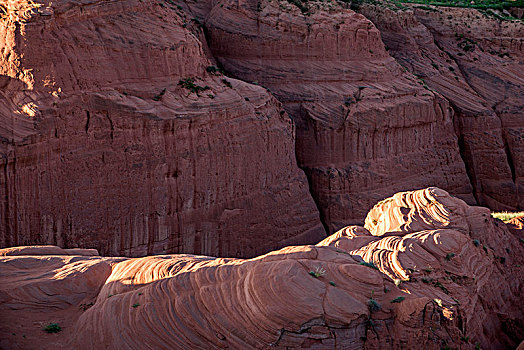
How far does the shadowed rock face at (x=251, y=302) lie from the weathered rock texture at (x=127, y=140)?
3.67 metres

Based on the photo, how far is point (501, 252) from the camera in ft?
47.1

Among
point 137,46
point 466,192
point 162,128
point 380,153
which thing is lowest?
point 466,192

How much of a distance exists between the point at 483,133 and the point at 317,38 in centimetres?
1181

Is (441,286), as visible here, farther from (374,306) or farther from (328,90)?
(328,90)

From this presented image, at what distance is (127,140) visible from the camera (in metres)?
17.2

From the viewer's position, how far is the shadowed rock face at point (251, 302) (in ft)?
28.5

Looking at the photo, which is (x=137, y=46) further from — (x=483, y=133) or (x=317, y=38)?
(x=483, y=133)

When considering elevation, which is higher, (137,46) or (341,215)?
(137,46)

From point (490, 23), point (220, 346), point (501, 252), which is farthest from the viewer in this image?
point (490, 23)

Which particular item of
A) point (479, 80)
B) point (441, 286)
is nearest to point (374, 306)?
point (441, 286)

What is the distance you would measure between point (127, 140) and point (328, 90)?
1213cm

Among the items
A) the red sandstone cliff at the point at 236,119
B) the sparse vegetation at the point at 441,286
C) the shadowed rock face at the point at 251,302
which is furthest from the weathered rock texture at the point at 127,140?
the sparse vegetation at the point at 441,286

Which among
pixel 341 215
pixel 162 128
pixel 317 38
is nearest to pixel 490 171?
pixel 341 215

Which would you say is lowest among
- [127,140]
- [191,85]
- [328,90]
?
[127,140]
